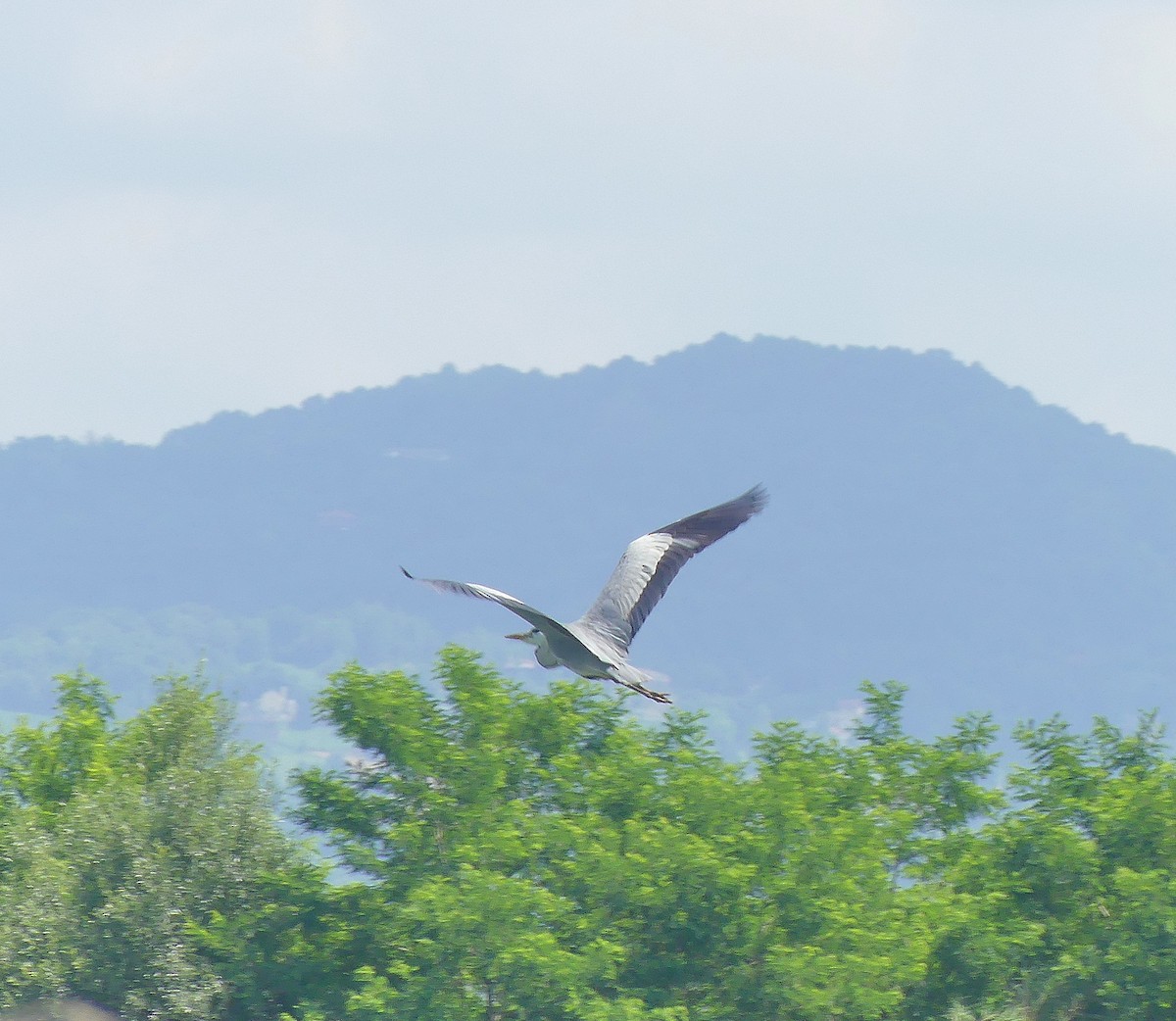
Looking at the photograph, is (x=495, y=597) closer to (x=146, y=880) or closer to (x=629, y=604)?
(x=629, y=604)

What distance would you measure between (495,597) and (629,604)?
4.07 metres

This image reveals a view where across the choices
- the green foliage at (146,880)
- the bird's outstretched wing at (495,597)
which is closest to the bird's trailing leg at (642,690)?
the bird's outstretched wing at (495,597)

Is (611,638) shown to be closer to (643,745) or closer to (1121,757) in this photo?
(643,745)

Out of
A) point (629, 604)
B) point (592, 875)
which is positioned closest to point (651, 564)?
point (629, 604)

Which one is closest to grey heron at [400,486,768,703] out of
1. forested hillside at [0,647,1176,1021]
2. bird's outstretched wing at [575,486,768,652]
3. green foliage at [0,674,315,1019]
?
bird's outstretched wing at [575,486,768,652]

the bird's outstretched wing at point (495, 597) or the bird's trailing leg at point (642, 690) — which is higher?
the bird's trailing leg at point (642, 690)

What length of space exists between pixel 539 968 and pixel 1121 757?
11252 millimetres

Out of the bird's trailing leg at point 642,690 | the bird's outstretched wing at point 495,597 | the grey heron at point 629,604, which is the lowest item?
the bird's outstretched wing at point 495,597

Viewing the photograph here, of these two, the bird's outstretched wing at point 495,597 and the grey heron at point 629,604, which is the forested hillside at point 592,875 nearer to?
the grey heron at point 629,604

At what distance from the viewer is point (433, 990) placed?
961 inches

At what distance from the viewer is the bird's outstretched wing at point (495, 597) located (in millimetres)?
15633

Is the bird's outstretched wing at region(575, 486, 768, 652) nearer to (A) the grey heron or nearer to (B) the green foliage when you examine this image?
(A) the grey heron

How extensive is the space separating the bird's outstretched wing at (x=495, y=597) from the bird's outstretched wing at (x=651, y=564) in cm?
215

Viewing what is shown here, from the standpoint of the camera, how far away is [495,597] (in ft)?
53.4
